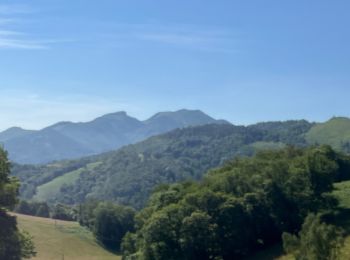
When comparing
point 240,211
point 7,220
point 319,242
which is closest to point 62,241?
point 7,220

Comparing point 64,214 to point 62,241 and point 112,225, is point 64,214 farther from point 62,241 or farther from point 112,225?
point 62,241

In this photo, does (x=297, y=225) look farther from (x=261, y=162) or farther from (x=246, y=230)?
(x=261, y=162)

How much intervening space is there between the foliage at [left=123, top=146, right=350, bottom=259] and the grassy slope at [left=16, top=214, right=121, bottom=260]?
5224 centimetres

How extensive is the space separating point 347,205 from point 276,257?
1788 cm

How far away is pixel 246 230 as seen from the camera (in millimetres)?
72875

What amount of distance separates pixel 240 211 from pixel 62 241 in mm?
79050

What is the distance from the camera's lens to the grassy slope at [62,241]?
127869 millimetres

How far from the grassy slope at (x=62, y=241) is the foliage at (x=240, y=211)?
52238mm

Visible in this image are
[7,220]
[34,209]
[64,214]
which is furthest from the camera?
[34,209]

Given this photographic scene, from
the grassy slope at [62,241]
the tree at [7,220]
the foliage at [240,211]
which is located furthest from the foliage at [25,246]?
the grassy slope at [62,241]

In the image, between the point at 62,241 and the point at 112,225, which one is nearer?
the point at 62,241

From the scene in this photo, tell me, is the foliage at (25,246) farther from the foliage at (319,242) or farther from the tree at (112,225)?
the tree at (112,225)

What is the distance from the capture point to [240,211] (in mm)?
73062

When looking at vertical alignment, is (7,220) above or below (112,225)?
above
